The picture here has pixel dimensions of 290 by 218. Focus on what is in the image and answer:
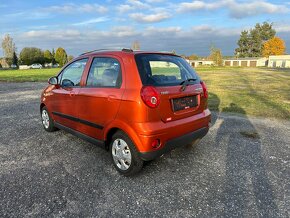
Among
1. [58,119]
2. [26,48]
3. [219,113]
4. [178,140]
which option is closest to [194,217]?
[178,140]

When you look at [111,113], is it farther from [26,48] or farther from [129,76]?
[26,48]

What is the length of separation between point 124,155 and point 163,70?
1392 mm

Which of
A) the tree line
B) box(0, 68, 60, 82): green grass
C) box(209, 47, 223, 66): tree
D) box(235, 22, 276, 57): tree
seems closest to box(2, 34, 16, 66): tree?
the tree line

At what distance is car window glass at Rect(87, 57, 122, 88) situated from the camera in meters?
3.49

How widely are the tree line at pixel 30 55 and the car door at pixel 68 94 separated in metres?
79.3

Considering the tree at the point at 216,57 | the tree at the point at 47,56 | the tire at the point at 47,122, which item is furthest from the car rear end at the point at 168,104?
the tree at the point at 47,56

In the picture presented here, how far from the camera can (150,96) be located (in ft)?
10.2

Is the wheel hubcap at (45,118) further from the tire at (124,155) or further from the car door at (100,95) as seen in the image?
the tire at (124,155)

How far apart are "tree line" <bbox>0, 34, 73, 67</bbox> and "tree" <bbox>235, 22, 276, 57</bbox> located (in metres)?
66.0

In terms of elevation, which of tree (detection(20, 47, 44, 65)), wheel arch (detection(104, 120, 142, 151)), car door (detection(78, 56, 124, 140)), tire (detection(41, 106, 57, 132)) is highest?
tree (detection(20, 47, 44, 65))

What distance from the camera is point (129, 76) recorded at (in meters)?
3.27

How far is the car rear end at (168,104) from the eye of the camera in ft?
10.2

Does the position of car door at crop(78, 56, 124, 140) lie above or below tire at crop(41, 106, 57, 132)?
above

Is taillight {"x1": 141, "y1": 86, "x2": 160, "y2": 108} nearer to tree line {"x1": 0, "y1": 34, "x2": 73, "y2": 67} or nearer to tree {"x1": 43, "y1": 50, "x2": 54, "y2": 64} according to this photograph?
tree line {"x1": 0, "y1": 34, "x2": 73, "y2": 67}
